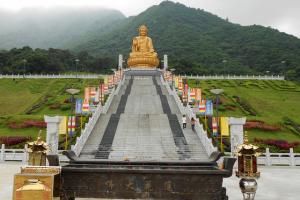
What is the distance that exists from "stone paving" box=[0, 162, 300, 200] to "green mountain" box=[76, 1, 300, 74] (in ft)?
174

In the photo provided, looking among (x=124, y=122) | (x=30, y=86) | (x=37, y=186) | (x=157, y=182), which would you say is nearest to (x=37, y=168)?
(x=37, y=186)

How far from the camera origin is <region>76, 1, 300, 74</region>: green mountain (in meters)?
80.2

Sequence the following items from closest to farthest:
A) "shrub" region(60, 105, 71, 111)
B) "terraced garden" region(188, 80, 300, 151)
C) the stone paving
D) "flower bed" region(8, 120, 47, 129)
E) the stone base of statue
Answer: the stone paving, "terraced garden" region(188, 80, 300, 151), "flower bed" region(8, 120, 47, 129), "shrub" region(60, 105, 71, 111), the stone base of statue

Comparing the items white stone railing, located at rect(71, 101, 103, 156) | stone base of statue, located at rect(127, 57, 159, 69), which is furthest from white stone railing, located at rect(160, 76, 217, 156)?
stone base of statue, located at rect(127, 57, 159, 69)

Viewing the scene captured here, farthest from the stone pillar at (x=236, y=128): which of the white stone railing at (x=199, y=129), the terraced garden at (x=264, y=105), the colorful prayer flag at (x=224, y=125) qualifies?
the terraced garden at (x=264, y=105)

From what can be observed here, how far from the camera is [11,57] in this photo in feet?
251

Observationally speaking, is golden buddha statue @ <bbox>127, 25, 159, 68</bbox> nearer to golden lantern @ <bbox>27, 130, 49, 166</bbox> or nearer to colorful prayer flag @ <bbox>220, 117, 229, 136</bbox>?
colorful prayer flag @ <bbox>220, 117, 229, 136</bbox>

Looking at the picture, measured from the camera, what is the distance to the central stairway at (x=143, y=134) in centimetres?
1867

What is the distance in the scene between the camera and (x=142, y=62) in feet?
175

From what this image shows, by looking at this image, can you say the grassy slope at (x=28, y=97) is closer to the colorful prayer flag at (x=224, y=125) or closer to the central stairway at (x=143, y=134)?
the central stairway at (x=143, y=134)

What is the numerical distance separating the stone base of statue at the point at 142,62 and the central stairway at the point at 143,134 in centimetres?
2011

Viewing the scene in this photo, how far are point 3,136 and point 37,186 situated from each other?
19441mm

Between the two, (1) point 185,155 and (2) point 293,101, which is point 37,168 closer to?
(1) point 185,155

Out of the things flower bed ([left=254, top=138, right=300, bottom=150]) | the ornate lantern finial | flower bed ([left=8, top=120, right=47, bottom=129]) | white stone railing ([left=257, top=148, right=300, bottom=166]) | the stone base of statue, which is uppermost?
the stone base of statue
